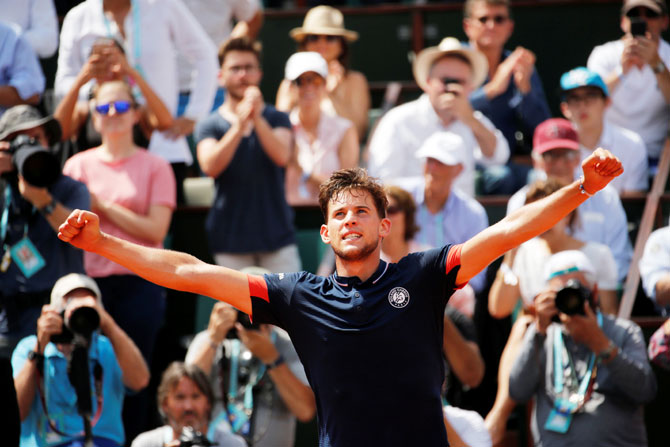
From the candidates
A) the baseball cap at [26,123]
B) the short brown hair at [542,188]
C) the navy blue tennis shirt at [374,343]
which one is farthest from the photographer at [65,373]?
the short brown hair at [542,188]

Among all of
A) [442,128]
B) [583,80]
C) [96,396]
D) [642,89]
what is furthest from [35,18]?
[642,89]

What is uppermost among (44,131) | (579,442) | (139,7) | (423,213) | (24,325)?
(139,7)

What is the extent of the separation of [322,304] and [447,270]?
18.9 inches

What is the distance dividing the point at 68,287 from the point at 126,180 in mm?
1063

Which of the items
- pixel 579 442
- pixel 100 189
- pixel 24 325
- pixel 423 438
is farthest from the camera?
pixel 100 189

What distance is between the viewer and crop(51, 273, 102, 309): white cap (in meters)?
6.02

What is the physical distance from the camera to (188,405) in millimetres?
6008

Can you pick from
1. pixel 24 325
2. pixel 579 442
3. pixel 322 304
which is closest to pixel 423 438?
pixel 322 304

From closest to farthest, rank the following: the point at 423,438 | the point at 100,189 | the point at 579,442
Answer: the point at 423,438, the point at 579,442, the point at 100,189

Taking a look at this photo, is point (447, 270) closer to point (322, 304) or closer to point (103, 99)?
point (322, 304)

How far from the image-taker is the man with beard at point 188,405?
5.98 m

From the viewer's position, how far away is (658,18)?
28.1 feet

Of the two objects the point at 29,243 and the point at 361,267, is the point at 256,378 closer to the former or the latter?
the point at 29,243

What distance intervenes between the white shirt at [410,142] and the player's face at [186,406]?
7.76 ft
